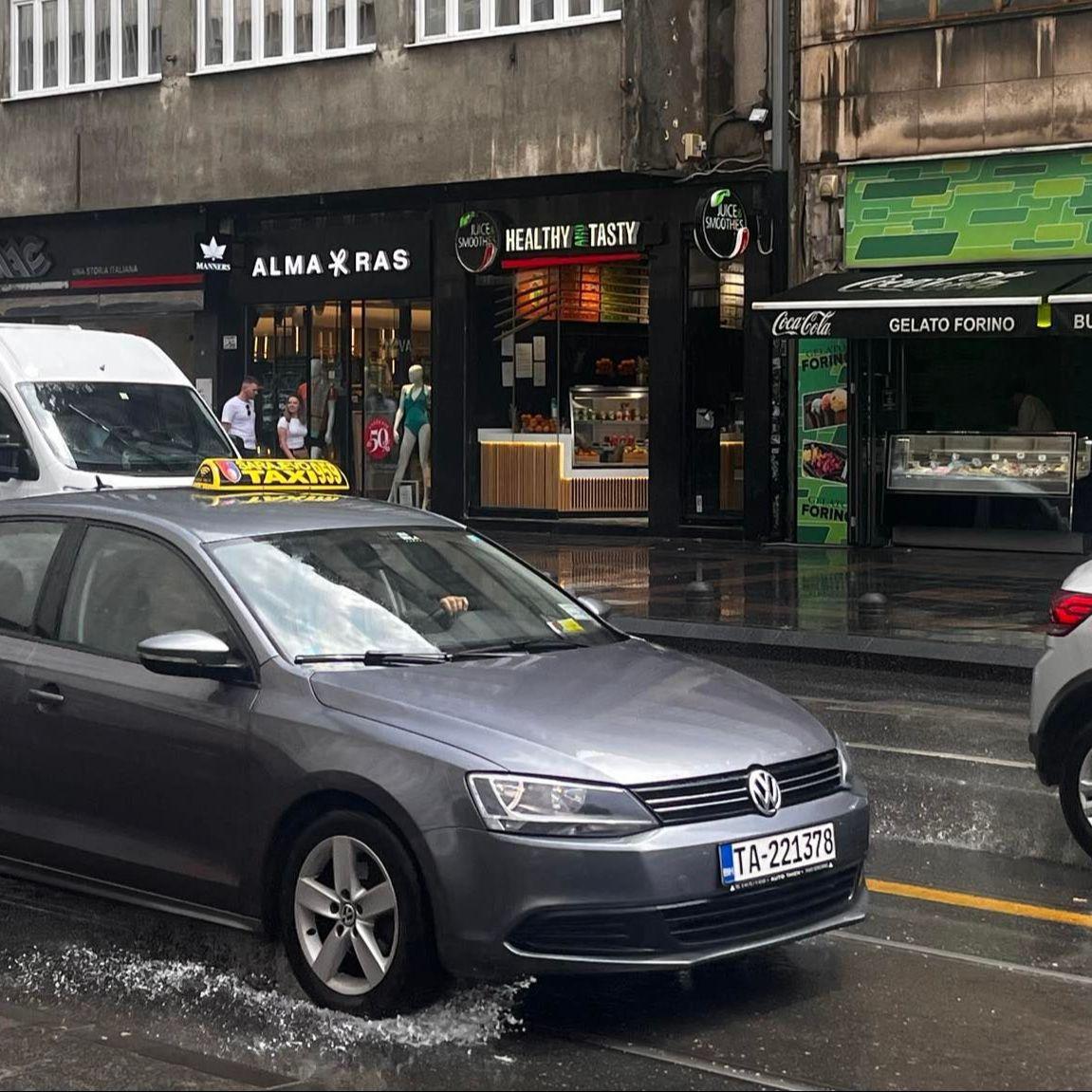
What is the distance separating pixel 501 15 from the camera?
84.1 ft

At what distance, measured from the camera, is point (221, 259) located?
3012 cm

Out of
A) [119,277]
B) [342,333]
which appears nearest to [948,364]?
Answer: [342,333]

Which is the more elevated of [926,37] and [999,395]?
[926,37]

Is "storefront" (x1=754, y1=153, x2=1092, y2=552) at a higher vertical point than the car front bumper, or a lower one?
higher

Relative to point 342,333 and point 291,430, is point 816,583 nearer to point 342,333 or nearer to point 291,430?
point 291,430

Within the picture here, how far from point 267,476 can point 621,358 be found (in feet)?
52.8

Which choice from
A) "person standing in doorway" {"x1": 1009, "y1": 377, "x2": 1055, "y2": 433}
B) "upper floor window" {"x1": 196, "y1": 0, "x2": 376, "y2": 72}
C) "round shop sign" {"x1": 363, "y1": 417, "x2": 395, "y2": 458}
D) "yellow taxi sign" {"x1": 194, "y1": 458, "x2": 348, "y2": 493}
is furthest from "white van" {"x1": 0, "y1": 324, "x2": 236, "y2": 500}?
"round shop sign" {"x1": 363, "y1": 417, "x2": 395, "y2": 458}

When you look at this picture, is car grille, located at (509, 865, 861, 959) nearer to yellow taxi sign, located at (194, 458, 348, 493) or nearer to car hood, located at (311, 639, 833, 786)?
car hood, located at (311, 639, 833, 786)

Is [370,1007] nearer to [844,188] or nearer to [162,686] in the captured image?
[162,686]

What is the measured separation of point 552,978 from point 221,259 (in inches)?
978

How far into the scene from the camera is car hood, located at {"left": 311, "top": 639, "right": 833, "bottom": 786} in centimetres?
569

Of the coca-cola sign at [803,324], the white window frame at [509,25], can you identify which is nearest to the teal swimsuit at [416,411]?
the white window frame at [509,25]

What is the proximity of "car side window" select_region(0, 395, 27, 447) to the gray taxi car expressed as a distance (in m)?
8.77

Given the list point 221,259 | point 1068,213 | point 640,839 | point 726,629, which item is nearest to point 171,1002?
point 640,839
